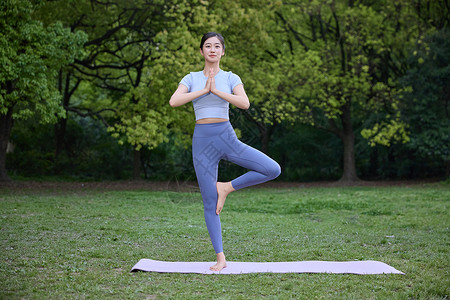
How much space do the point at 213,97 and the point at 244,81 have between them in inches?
490

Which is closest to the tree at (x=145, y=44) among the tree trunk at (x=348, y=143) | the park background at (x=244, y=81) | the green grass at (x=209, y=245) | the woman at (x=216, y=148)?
the park background at (x=244, y=81)

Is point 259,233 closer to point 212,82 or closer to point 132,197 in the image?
point 212,82

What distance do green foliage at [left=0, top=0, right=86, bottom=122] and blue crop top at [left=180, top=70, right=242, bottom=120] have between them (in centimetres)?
913

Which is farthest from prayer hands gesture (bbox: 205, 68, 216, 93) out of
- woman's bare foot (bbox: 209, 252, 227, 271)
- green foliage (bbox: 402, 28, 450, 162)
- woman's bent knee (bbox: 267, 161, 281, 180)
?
green foliage (bbox: 402, 28, 450, 162)

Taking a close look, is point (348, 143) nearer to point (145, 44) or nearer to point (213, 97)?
point (145, 44)

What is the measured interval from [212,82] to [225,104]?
0.32 m

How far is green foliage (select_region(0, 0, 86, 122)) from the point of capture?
12773 millimetres

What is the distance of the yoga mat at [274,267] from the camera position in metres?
4.81

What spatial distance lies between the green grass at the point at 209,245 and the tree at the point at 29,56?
9.33 ft

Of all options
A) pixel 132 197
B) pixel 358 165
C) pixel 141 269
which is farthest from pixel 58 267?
pixel 358 165

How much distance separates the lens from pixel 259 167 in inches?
194

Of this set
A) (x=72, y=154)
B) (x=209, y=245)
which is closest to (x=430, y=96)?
(x=209, y=245)

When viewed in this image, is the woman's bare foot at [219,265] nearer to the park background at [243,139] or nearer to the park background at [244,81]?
the park background at [243,139]

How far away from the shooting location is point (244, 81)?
17.3m
